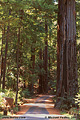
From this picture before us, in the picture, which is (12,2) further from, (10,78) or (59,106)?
(10,78)

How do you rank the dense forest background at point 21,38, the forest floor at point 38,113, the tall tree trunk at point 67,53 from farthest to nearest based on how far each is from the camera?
1. the dense forest background at point 21,38
2. the tall tree trunk at point 67,53
3. the forest floor at point 38,113

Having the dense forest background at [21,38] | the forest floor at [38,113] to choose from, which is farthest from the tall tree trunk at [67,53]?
the forest floor at [38,113]

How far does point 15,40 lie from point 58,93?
11.0m

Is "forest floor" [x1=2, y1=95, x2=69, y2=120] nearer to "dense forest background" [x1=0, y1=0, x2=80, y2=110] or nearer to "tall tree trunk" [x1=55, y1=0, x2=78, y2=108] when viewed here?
"tall tree trunk" [x1=55, y1=0, x2=78, y2=108]

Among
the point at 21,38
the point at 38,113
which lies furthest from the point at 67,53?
the point at 21,38

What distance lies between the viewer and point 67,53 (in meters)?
18.4

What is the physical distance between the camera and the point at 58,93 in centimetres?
1891

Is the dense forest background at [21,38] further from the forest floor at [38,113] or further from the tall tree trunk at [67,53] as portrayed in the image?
the forest floor at [38,113]

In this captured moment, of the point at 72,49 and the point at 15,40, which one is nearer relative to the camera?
the point at 72,49

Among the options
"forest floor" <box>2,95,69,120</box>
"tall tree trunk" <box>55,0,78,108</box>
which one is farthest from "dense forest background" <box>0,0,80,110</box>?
"forest floor" <box>2,95,69,120</box>

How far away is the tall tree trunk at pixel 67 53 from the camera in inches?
706

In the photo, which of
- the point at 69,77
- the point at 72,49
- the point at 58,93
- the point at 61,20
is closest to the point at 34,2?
the point at 61,20

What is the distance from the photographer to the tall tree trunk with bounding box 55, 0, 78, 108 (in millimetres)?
17938

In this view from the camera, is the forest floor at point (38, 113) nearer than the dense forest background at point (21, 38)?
Yes
